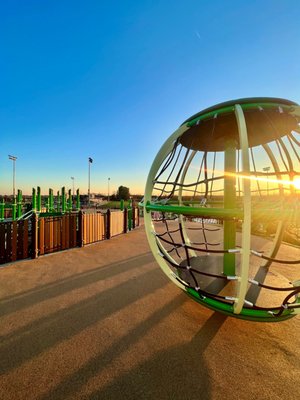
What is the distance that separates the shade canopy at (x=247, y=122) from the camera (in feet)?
9.89

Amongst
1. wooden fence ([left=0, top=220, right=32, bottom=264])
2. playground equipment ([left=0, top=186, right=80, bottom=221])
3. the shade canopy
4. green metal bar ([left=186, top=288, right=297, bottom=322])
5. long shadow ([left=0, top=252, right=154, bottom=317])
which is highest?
the shade canopy

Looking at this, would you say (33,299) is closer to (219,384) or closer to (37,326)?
(37,326)

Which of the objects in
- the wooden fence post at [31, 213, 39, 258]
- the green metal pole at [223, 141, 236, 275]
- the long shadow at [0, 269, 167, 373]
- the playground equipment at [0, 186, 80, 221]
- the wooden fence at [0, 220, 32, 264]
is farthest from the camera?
the playground equipment at [0, 186, 80, 221]

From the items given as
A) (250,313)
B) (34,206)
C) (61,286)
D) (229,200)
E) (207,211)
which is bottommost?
(61,286)

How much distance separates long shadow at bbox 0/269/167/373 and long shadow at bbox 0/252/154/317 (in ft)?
2.42

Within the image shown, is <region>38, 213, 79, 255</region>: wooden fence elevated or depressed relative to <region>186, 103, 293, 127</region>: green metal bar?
depressed

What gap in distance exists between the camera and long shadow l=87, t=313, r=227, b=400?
6.99 feet

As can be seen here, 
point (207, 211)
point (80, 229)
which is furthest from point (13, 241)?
point (207, 211)

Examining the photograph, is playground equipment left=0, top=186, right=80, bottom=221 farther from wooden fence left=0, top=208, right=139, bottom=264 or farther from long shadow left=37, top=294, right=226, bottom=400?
long shadow left=37, top=294, right=226, bottom=400

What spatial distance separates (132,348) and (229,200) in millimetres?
3261

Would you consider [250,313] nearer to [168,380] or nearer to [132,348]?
[168,380]

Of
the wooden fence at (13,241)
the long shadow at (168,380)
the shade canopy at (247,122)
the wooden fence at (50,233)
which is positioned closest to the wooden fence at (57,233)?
the wooden fence at (50,233)

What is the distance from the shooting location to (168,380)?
7.55 feet

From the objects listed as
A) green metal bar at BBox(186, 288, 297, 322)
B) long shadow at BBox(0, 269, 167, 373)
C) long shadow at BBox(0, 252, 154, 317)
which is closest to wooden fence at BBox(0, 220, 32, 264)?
long shadow at BBox(0, 252, 154, 317)
